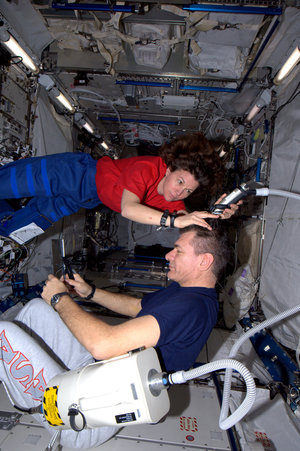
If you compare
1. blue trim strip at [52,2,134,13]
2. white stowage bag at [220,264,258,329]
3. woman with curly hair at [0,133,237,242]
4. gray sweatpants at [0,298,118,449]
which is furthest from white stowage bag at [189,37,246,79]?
gray sweatpants at [0,298,118,449]

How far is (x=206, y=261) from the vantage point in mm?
1824

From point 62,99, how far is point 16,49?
1.31m

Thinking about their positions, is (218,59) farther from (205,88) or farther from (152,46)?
(152,46)

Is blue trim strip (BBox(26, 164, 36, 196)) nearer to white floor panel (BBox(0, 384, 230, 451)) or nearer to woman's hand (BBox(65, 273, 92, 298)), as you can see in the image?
woman's hand (BBox(65, 273, 92, 298))

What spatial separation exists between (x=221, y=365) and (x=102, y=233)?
613 cm

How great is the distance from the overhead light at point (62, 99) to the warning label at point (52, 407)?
4111 mm

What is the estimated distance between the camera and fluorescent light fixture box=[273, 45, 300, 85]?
8.84 feet

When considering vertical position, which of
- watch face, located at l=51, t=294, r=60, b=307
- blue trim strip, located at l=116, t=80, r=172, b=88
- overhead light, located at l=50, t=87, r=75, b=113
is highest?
blue trim strip, located at l=116, t=80, r=172, b=88

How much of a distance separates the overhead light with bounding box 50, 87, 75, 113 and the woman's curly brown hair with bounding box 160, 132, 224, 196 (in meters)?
2.52

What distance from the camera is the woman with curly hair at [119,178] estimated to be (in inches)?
91.0

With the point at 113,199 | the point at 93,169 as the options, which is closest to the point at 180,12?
the point at 93,169

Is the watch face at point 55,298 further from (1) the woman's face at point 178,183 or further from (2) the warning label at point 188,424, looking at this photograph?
(2) the warning label at point 188,424

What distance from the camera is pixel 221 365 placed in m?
1.23

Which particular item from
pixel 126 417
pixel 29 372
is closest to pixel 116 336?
pixel 126 417
